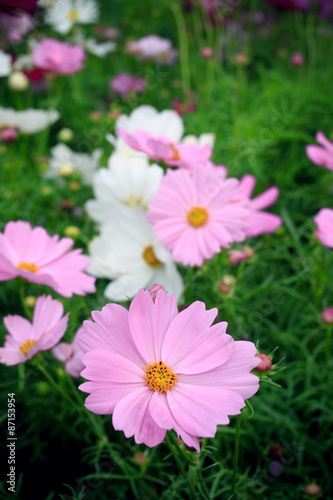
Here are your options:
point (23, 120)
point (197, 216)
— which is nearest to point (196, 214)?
point (197, 216)

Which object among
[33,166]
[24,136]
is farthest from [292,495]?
[33,166]

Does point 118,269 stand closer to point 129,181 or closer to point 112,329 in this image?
point 129,181

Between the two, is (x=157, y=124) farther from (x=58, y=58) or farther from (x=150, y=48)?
(x=150, y=48)

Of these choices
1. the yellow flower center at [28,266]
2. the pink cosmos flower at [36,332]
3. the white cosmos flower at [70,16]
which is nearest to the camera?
the pink cosmos flower at [36,332]

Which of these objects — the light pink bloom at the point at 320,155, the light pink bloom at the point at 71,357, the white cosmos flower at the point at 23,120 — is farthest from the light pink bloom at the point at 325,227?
the white cosmos flower at the point at 23,120

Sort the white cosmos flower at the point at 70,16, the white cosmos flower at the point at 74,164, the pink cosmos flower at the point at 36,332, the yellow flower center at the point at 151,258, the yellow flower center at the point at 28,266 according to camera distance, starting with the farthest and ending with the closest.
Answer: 1. the white cosmos flower at the point at 70,16
2. the white cosmos flower at the point at 74,164
3. the yellow flower center at the point at 151,258
4. the yellow flower center at the point at 28,266
5. the pink cosmos flower at the point at 36,332

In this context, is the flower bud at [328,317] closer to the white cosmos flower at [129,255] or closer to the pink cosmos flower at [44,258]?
the white cosmos flower at [129,255]
